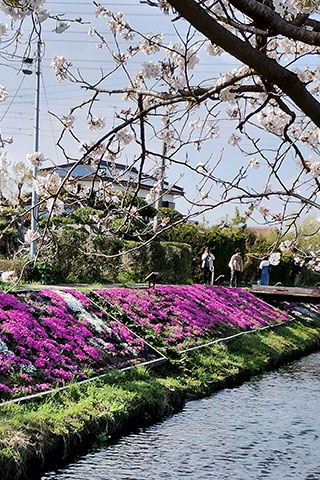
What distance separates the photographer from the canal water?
26.6ft

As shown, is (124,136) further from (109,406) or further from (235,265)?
(235,265)

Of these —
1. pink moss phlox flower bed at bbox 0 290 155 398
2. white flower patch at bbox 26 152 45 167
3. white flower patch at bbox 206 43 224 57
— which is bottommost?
pink moss phlox flower bed at bbox 0 290 155 398

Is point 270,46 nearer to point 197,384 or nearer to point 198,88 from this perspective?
point 198,88

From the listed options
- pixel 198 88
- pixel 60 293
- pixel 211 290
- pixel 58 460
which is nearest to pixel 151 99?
pixel 198 88

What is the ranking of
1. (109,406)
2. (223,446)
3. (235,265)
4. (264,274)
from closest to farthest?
(223,446) < (109,406) < (235,265) < (264,274)

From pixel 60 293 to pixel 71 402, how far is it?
4.68m

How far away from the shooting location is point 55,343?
36.9ft

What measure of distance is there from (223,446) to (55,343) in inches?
128

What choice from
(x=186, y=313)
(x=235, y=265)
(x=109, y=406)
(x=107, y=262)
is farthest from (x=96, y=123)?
(x=235, y=265)

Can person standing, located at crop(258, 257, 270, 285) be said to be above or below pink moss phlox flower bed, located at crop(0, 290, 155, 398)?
above

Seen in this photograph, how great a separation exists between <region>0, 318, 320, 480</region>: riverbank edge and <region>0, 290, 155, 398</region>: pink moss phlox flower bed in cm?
41

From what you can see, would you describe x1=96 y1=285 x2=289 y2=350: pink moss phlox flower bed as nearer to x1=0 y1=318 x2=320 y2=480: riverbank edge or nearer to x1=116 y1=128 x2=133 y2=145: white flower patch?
x1=0 y1=318 x2=320 y2=480: riverbank edge

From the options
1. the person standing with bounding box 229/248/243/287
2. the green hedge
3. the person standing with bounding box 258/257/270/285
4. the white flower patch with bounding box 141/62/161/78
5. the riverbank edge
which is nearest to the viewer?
the white flower patch with bounding box 141/62/161/78

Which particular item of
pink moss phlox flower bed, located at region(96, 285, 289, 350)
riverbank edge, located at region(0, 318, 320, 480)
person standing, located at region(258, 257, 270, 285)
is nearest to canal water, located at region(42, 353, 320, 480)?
riverbank edge, located at region(0, 318, 320, 480)
